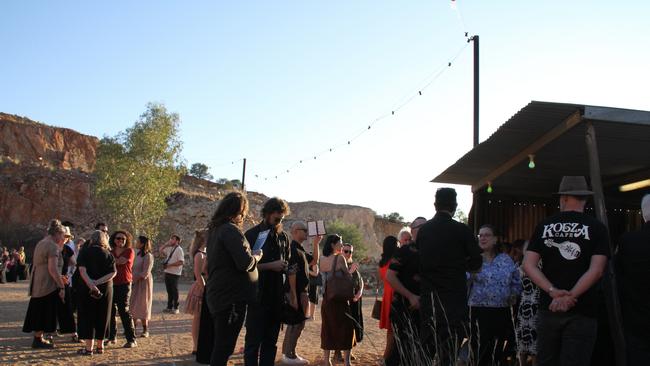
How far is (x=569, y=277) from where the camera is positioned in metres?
4.48

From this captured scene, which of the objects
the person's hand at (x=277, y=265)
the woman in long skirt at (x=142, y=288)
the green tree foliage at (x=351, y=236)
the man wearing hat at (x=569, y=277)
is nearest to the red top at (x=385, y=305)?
the person's hand at (x=277, y=265)

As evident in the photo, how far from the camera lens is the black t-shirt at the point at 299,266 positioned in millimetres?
6480

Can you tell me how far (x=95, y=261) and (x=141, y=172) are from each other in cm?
3950

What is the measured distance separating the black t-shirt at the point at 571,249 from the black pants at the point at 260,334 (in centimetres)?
248

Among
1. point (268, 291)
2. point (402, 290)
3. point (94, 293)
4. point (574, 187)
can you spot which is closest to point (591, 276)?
point (574, 187)

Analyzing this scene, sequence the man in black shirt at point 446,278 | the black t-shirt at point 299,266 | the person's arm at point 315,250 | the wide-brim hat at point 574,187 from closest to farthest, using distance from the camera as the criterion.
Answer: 1. the wide-brim hat at point 574,187
2. the man in black shirt at point 446,278
3. the black t-shirt at point 299,266
4. the person's arm at point 315,250

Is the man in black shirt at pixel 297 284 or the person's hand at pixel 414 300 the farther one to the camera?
the man in black shirt at pixel 297 284

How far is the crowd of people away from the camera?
177 inches

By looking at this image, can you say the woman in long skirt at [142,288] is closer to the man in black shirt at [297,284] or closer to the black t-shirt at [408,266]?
the man in black shirt at [297,284]

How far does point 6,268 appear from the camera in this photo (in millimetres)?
27516

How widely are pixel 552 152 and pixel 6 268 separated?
84.8 ft

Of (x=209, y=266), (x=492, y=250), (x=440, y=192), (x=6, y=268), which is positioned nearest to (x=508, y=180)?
(x=492, y=250)

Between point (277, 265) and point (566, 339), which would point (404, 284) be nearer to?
point (277, 265)

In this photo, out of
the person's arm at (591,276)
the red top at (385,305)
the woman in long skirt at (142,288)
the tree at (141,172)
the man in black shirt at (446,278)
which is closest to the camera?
the person's arm at (591,276)
